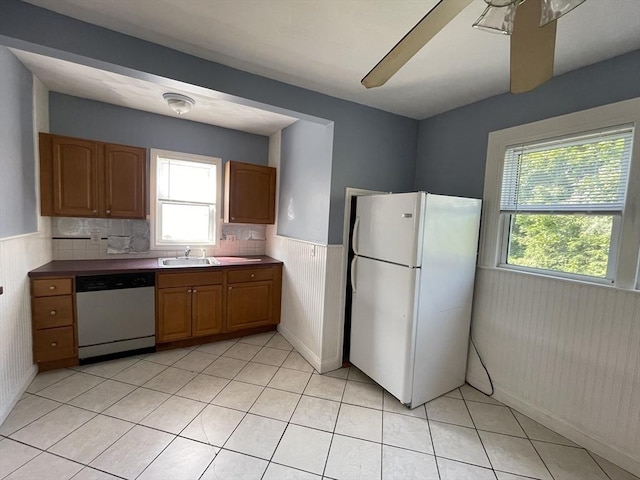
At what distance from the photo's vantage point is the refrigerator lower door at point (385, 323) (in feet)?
6.83

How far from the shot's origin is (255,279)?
326cm

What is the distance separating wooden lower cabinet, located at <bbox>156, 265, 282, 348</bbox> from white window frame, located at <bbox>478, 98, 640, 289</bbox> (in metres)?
2.25

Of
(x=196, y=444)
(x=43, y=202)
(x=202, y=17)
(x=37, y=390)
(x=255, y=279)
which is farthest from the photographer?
(x=255, y=279)

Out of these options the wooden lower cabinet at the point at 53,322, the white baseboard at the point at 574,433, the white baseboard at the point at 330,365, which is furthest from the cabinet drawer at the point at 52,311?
the white baseboard at the point at 574,433

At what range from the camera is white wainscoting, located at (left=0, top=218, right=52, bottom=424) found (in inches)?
73.0

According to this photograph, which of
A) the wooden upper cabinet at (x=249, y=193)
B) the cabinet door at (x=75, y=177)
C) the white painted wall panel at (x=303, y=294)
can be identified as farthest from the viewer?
the wooden upper cabinet at (x=249, y=193)

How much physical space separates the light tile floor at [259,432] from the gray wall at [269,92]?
1.40m

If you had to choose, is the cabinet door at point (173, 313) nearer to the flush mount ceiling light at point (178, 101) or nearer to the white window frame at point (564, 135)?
the flush mount ceiling light at point (178, 101)

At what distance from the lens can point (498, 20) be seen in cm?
107

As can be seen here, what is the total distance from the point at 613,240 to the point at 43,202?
14.5ft

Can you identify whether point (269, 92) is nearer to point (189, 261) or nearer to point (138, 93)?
point (138, 93)

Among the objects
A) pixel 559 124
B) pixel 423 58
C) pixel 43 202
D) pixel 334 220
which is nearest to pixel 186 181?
pixel 43 202

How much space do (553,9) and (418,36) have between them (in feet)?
1.34

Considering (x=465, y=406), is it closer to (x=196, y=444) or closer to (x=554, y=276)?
(x=554, y=276)
